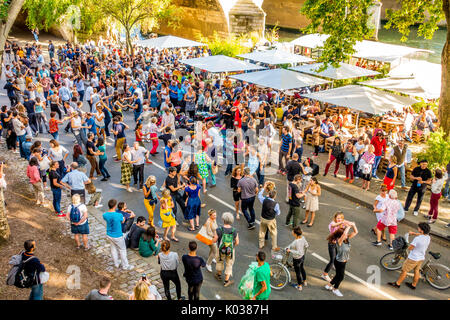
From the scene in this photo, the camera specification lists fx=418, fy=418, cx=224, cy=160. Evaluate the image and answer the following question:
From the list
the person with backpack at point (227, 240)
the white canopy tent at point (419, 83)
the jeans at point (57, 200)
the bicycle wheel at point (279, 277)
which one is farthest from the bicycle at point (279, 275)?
the white canopy tent at point (419, 83)

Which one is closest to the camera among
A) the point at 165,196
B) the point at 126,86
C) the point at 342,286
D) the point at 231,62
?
the point at 342,286

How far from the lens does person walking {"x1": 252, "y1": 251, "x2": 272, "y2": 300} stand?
6.89m

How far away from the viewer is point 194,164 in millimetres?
10602

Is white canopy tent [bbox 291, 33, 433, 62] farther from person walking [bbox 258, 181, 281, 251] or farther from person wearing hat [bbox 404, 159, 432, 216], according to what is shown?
person walking [bbox 258, 181, 281, 251]

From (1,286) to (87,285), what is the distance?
1.56 meters

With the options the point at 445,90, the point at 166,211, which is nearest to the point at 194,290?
the point at 166,211

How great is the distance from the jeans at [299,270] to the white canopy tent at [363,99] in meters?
8.06

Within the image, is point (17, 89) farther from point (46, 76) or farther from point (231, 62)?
point (231, 62)

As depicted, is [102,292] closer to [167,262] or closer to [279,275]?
[167,262]

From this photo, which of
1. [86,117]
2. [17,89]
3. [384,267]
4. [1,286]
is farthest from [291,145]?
[17,89]

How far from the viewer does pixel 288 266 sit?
884 centimetres

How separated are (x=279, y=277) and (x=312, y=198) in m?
2.82

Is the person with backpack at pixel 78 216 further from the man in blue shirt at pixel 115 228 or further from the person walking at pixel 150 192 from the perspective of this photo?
the person walking at pixel 150 192

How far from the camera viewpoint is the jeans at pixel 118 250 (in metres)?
8.45
